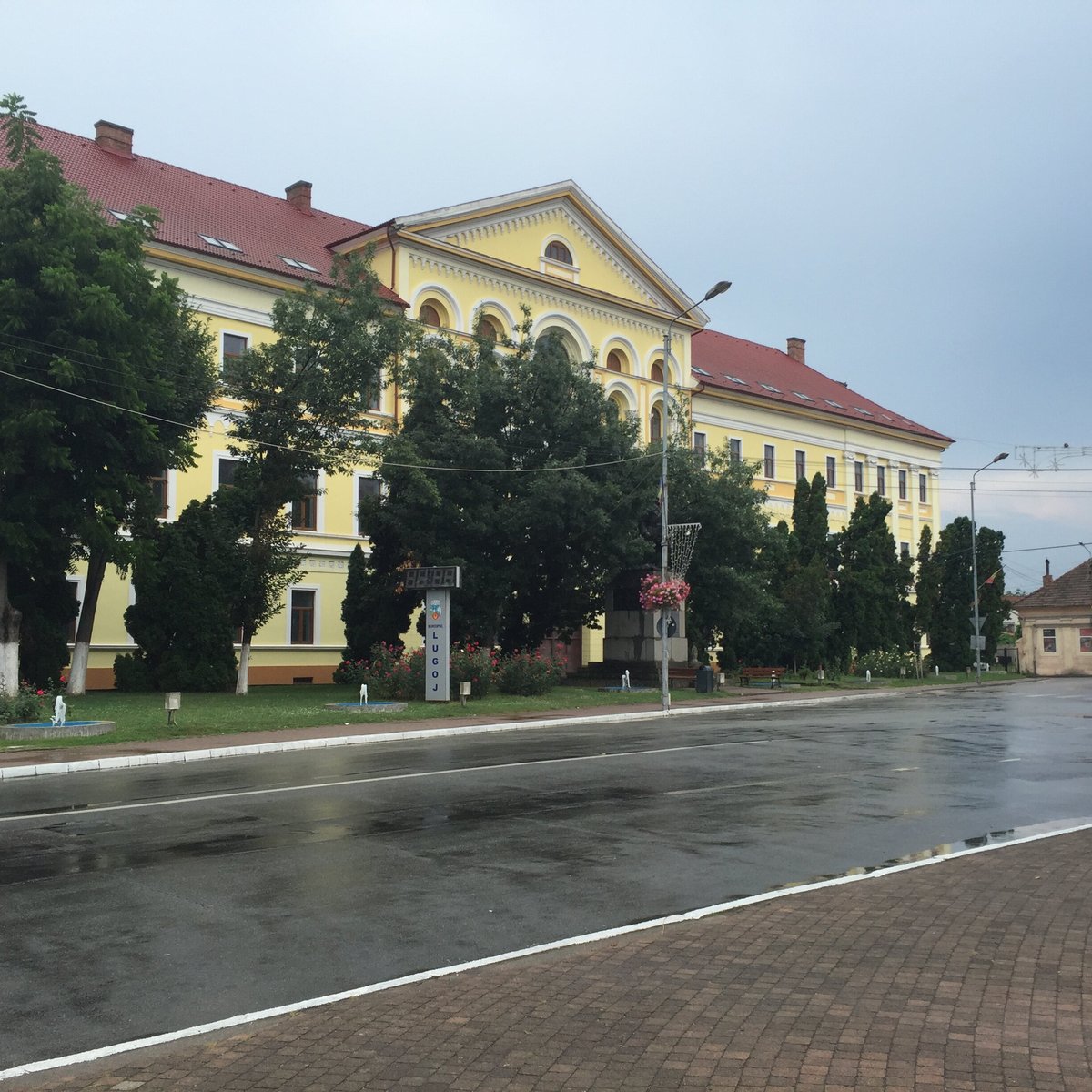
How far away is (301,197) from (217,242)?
9.70 metres

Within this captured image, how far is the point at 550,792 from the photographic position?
13156 millimetres

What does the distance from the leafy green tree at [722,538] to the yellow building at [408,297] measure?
405 cm

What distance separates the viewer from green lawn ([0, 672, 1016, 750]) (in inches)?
818

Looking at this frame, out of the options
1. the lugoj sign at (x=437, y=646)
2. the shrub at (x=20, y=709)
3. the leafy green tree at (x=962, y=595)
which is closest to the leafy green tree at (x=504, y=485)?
the lugoj sign at (x=437, y=646)

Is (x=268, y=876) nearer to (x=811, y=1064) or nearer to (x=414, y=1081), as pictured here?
(x=414, y=1081)

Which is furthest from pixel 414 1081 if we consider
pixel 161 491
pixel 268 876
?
pixel 161 491

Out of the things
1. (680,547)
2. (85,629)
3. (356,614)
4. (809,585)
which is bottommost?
Result: (85,629)

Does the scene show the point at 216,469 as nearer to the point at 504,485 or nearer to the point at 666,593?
the point at 504,485

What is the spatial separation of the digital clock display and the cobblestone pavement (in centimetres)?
2132

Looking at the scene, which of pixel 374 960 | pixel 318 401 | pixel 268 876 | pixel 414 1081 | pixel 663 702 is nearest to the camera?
pixel 414 1081

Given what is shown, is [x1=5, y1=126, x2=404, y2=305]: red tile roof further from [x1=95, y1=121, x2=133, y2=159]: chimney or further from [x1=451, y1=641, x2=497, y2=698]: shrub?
[x1=451, y1=641, x2=497, y2=698]: shrub

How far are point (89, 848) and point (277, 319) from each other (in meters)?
24.2

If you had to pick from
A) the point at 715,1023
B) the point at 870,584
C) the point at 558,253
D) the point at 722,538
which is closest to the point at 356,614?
the point at 722,538

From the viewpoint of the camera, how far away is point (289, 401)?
104 feet
